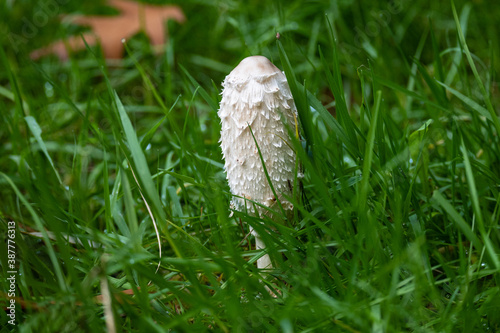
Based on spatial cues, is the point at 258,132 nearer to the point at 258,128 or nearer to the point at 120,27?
the point at 258,128

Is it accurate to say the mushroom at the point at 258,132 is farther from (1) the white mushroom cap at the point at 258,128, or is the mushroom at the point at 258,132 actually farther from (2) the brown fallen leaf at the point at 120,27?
(2) the brown fallen leaf at the point at 120,27

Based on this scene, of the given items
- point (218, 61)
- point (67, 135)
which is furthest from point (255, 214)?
point (218, 61)

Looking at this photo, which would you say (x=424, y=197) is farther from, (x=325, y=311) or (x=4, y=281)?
(x=4, y=281)

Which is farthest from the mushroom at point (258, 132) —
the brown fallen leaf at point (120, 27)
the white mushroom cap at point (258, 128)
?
the brown fallen leaf at point (120, 27)

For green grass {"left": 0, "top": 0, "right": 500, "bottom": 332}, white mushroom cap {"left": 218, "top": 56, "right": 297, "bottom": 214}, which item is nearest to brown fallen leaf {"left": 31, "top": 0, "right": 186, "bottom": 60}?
green grass {"left": 0, "top": 0, "right": 500, "bottom": 332}

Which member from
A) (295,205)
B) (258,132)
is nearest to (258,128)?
(258,132)

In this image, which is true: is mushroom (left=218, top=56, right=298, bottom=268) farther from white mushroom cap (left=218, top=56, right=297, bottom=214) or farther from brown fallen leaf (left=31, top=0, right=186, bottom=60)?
brown fallen leaf (left=31, top=0, right=186, bottom=60)
